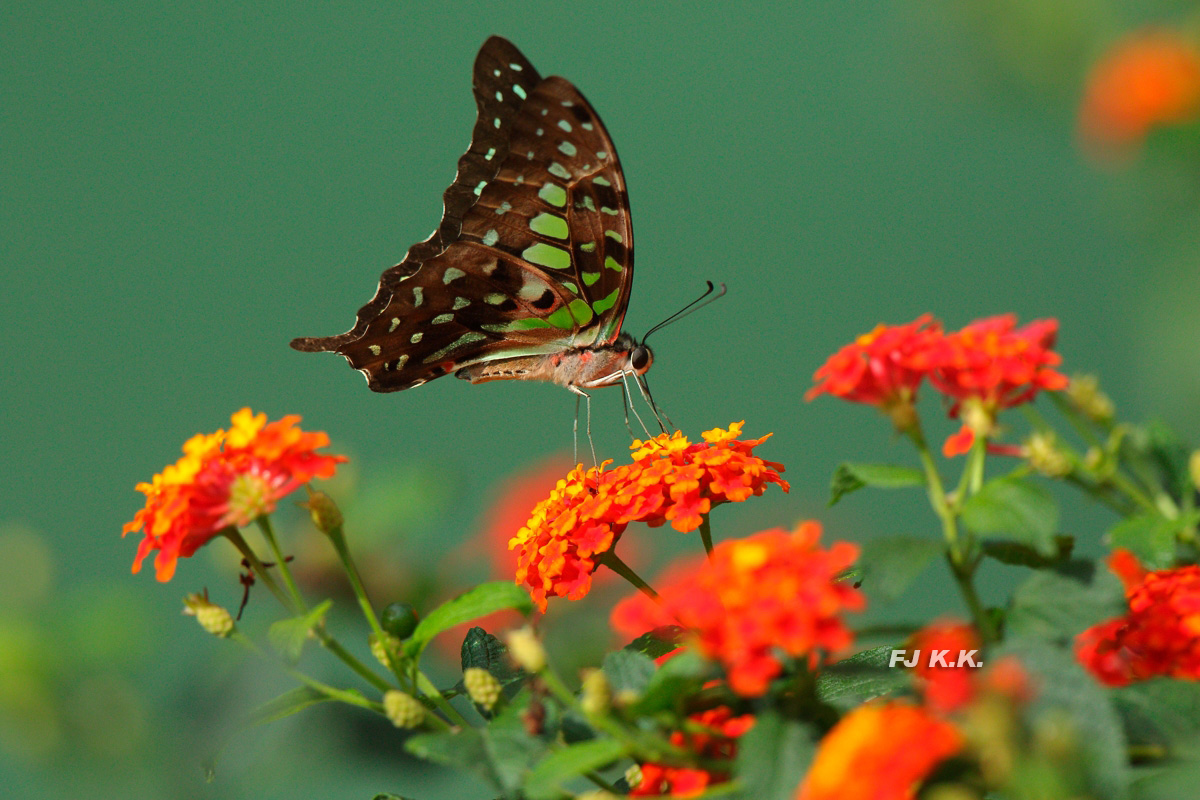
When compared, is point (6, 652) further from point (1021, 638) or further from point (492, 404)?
point (492, 404)

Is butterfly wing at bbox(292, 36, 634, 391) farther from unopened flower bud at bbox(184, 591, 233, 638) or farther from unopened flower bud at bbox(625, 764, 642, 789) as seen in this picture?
unopened flower bud at bbox(625, 764, 642, 789)

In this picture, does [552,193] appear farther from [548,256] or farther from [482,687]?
[482,687]

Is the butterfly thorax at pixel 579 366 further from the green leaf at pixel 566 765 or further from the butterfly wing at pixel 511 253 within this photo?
the green leaf at pixel 566 765

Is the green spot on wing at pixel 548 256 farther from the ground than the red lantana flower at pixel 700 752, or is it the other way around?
the green spot on wing at pixel 548 256

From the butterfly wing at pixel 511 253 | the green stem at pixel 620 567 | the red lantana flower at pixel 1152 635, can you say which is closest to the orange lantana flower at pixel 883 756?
the red lantana flower at pixel 1152 635

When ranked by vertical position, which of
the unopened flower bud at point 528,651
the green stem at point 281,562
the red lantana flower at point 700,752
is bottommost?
the red lantana flower at point 700,752

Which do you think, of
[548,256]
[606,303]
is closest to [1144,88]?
[606,303]

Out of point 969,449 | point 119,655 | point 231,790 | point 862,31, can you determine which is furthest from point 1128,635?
point 862,31
